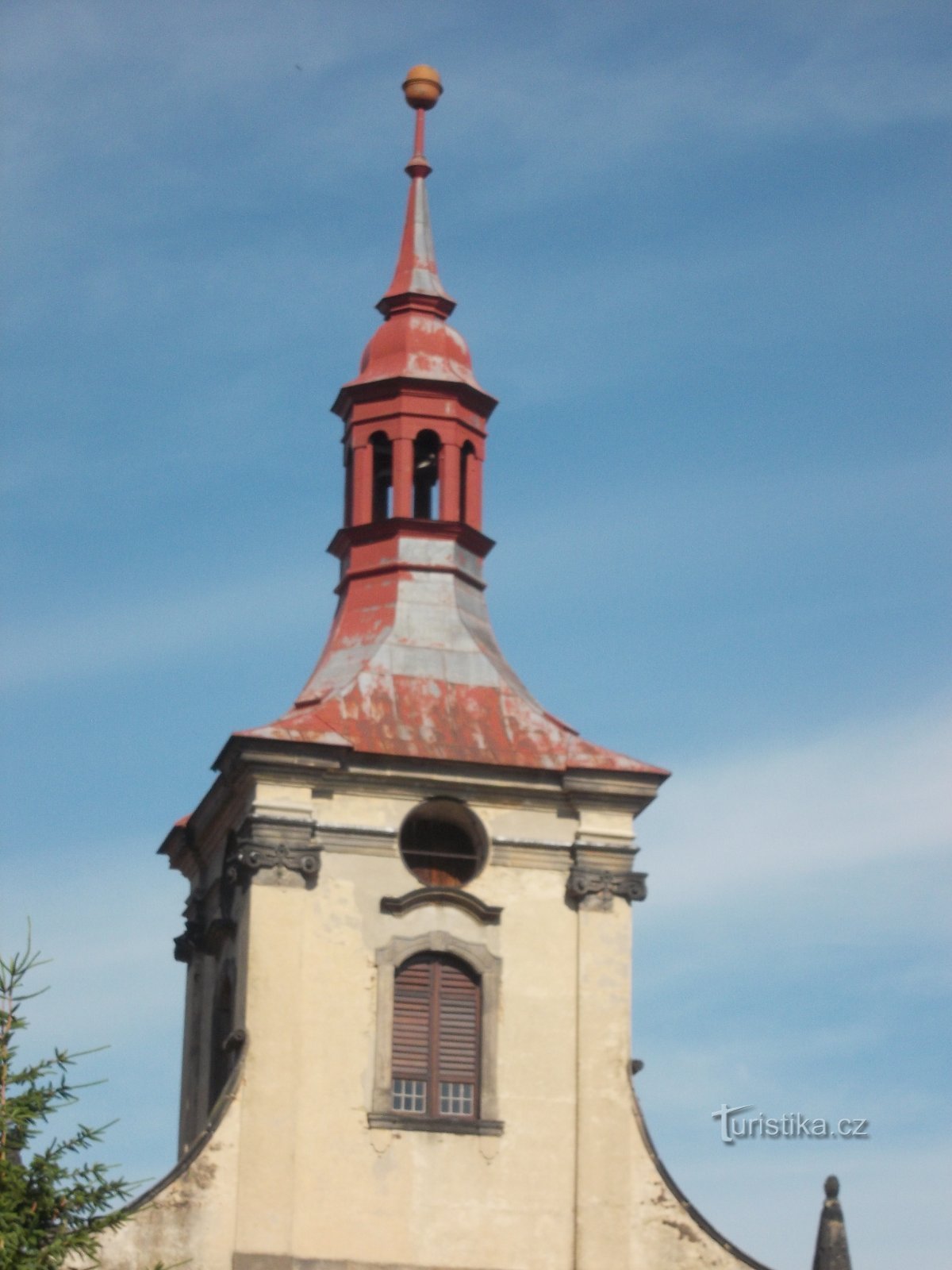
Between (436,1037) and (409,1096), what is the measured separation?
0.77 meters

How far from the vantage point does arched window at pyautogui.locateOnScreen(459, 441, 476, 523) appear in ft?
137

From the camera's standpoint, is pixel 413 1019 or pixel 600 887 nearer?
pixel 413 1019

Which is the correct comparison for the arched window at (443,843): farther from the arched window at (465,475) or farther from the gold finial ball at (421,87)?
the gold finial ball at (421,87)

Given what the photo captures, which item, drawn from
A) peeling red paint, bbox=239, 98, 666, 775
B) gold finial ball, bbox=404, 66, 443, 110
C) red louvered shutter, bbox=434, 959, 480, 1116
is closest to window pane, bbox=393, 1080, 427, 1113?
red louvered shutter, bbox=434, 959, 480, 1116

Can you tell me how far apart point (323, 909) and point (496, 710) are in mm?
3667

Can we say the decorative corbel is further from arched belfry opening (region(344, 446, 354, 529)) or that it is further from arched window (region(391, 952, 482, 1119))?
arched belfry opening (region(344, 446, 354, 529))

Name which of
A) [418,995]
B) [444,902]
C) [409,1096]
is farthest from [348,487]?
[409,1096]

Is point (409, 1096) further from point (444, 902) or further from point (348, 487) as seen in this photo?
point (348, 487)

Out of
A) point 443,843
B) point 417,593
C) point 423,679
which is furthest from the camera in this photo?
point 417,593

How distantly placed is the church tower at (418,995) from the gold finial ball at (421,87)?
8272 millimetres

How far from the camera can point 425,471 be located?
1673 inches

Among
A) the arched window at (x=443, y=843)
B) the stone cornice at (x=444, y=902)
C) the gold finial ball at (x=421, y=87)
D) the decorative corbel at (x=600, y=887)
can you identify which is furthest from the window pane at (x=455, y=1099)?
the gold finial ball at (x=421, y=87)

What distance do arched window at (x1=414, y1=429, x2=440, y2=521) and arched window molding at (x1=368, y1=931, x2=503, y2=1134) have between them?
20.6 ft

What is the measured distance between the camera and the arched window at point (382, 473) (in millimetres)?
42062
